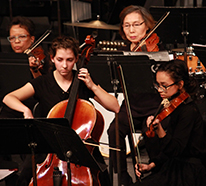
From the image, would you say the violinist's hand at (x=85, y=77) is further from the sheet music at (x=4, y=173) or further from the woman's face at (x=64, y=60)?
the sheet music at (x=4, y=173)

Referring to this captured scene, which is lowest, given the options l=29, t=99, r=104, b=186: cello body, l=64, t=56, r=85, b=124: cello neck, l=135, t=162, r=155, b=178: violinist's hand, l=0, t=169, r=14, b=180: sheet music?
l=135, t=162, r=155, b=178: violinist's hand

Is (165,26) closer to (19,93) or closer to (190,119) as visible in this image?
(190,119)

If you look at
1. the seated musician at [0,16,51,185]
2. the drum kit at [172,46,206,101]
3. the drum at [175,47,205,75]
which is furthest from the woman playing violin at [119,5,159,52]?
the seated musician at [0,16,51,185]

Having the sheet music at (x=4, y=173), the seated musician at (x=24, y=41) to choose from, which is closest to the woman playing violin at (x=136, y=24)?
the seated musician at (x=24, y=41)

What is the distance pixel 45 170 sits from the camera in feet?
6.82

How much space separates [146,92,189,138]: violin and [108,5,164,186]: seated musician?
1.85 ft

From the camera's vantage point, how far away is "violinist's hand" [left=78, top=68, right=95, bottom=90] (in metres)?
2.28

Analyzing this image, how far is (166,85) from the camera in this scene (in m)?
2.45

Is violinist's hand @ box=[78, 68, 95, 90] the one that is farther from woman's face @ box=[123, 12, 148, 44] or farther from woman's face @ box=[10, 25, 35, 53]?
woman's face @ box=[10, 25, 35, 53]

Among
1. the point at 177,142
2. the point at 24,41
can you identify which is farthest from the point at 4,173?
the point at 24,41

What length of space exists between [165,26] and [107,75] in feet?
3.69

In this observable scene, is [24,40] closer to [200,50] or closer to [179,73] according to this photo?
[179,73]

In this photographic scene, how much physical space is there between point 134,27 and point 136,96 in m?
0.53

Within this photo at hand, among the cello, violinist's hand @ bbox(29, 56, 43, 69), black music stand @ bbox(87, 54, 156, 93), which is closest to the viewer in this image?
the cello
